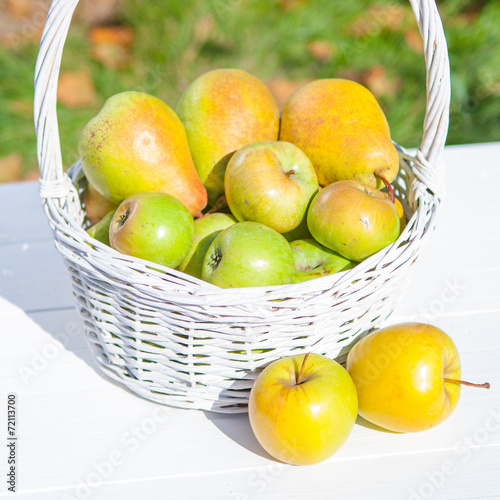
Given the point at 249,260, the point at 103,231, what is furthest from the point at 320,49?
the point at 249,260

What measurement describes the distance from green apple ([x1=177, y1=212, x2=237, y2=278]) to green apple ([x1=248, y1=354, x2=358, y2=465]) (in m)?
0.24

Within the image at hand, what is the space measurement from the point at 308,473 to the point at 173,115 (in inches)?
25.7

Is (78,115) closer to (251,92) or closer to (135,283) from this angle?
Result: (251,92)

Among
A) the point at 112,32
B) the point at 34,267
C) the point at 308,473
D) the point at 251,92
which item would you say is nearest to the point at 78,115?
the point at 112,32

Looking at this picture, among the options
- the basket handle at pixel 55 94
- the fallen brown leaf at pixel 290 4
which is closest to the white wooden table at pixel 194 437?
the basket handle at pixel 55 94

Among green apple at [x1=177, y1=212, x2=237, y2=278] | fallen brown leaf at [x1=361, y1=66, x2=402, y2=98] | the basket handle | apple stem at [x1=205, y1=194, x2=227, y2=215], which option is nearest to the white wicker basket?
the basket handle

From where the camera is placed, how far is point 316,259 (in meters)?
0.97

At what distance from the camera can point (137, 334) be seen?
841 mm

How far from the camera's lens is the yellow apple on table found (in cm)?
79

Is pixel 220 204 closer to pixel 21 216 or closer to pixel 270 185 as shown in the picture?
pixel 270 185

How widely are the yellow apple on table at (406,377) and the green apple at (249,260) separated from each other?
Result: 0.17 meters

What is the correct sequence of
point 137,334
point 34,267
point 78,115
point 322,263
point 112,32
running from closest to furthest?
point 137,334, point 322,263, point 34,267, point 78,115, point 112,32

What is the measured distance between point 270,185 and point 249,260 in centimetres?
16

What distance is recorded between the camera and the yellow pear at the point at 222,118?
1.10 metres
